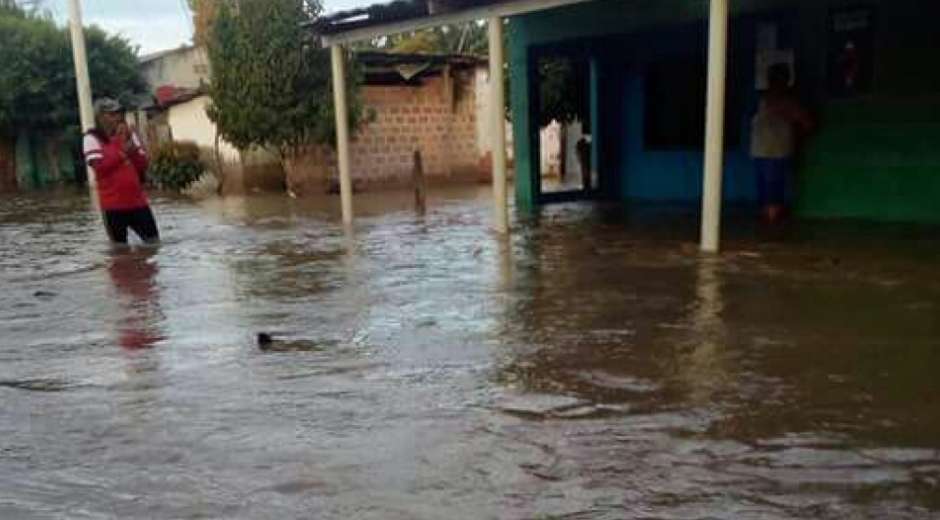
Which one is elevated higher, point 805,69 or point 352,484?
point 805,69

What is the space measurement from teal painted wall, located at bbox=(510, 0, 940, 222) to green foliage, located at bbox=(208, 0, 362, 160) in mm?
7950

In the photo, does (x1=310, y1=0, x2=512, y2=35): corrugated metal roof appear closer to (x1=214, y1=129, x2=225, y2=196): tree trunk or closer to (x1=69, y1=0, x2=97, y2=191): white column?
(x1=69, y1=0, x2=97, y2=191): white column

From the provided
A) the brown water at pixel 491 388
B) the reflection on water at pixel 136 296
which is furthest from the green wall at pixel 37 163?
the brown water at pixel 491 388

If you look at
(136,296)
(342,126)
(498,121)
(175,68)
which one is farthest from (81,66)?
(136,296)

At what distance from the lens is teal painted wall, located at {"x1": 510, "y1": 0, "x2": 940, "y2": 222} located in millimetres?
9359

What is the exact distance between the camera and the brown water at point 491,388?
127 inches

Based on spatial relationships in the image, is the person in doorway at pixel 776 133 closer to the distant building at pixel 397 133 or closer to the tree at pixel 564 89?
the tree at pixel 564 89

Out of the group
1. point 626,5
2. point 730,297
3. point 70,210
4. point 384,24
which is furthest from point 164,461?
point 70,210

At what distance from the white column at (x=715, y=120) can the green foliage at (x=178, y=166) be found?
1732 centimetres

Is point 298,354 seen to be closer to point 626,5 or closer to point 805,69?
point 805,69

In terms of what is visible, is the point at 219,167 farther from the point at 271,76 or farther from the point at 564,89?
the point at 564,89

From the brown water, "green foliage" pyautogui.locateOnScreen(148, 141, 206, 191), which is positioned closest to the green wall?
"green foliage" pyautogui.locateOnScreen(148, 141, 206, 191)

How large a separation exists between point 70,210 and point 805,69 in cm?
1347

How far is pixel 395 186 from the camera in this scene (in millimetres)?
22062
